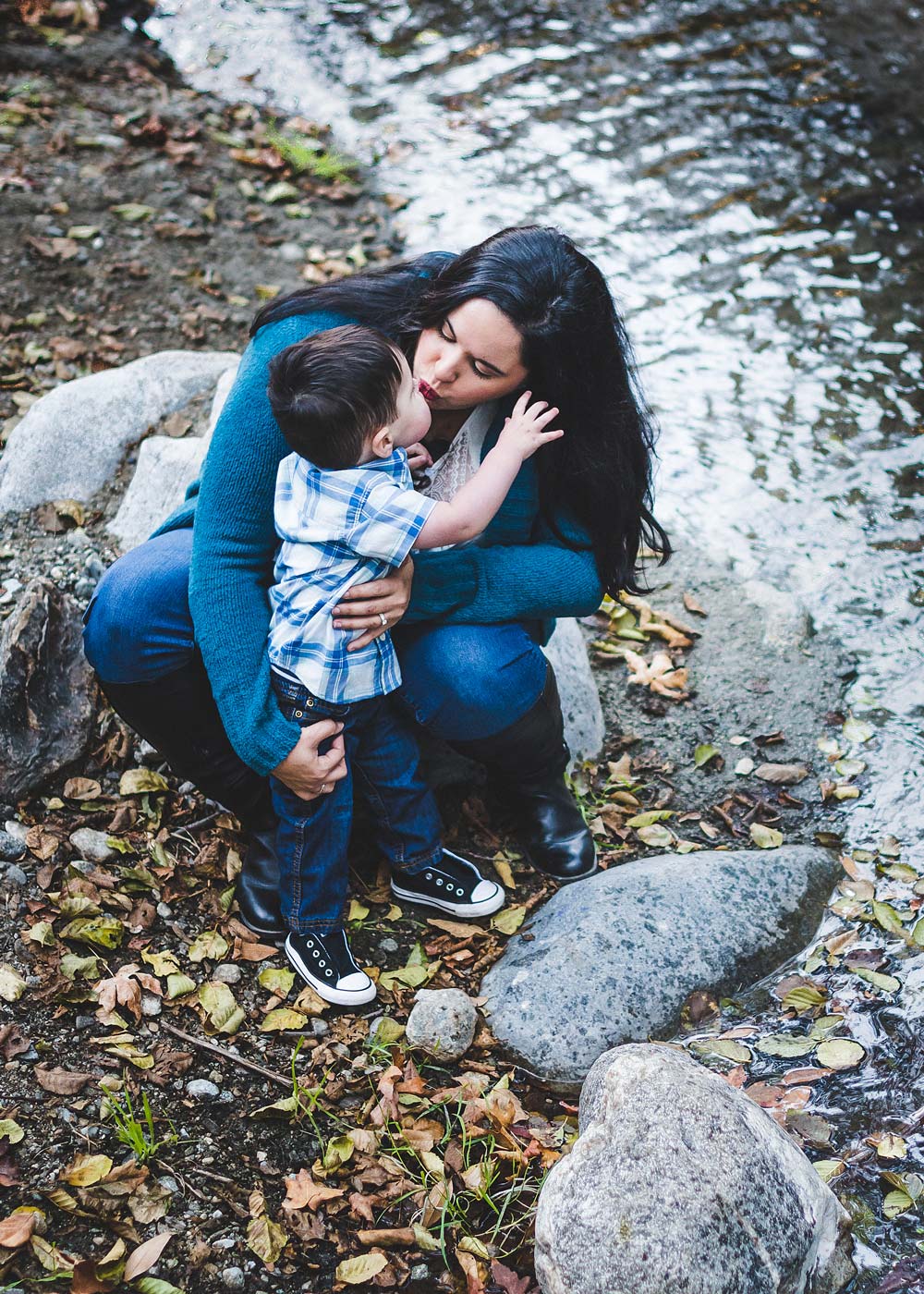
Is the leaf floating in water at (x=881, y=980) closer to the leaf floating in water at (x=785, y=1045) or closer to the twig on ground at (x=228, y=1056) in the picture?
the leaf floating in water at (x=785, y=1045)

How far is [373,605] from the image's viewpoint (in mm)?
2814

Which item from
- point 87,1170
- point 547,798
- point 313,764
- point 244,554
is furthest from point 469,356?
point 87,1170

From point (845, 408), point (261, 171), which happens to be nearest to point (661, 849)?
point (845, 408)

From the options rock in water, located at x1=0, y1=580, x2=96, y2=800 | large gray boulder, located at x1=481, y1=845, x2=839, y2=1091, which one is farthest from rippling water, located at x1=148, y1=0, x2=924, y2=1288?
rock in water, located at x1=0, y1=580, x2=96, y2=800

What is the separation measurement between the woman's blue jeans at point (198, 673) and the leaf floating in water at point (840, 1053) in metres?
1.18

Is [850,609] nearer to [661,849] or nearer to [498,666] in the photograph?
[661,849]

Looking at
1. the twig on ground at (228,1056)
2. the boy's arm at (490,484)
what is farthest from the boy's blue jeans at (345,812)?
the boy's arm at (490,484)

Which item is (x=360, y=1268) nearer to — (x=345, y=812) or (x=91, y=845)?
(x=345, y=812)

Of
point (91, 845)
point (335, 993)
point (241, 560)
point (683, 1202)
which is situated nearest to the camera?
point (683, 1202)

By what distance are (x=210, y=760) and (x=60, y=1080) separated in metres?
0.87

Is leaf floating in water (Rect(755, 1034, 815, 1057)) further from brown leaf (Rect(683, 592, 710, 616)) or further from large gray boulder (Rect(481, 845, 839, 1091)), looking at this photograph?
brown leaf (Rect(683, 592, 710, 616))

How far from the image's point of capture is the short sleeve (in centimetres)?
265

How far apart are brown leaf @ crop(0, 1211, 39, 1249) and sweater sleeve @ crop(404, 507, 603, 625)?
1668mm

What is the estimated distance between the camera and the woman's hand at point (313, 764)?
9.23 feet
